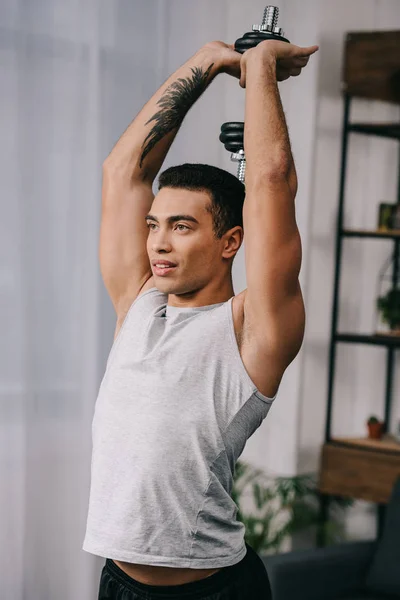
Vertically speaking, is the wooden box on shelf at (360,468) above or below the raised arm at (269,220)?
below

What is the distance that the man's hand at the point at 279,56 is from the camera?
4.56 feet

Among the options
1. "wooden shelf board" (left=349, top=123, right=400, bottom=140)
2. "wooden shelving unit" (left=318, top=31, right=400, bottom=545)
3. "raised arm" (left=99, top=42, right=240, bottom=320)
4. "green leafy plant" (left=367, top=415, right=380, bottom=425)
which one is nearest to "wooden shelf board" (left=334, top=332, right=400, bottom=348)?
"wooden shelving unit" (left=318, top=31, right=400, bottom=545)

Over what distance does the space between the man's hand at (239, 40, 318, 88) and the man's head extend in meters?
0.16

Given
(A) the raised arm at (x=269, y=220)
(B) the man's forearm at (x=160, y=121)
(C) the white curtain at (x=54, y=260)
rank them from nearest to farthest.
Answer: (A) the raised arm at (x=269, y=220), (B) the man's forearm at (x=160, y=121), (C) the white curtain at (x=54, y=260)

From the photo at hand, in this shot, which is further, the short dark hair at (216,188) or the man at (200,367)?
the short dark hair at (216,188)

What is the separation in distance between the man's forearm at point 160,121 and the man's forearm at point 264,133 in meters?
0.21

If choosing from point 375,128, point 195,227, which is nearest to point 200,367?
point 195,227

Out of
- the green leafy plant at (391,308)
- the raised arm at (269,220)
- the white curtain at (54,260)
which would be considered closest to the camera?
the raised arm at (269,220)

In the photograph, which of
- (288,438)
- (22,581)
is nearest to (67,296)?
(22,581)

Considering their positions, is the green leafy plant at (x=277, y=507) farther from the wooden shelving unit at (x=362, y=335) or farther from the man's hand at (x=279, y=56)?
the man's hand at (x=279, y=56)

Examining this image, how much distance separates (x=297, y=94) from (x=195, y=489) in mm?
2454

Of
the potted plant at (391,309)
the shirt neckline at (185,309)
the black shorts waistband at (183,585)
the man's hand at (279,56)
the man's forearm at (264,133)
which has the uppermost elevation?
the man's hand at (279,56)

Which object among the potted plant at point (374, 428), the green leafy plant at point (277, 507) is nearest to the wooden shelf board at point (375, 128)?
the potted plant at point (374, 428)

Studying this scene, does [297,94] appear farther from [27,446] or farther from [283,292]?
[283,292]
